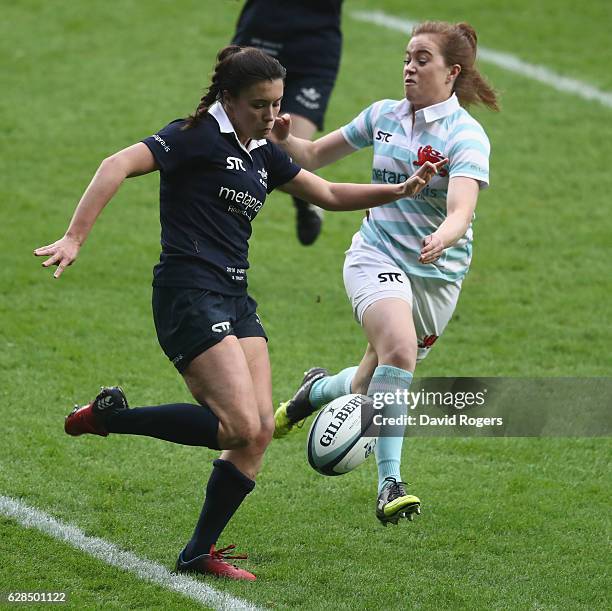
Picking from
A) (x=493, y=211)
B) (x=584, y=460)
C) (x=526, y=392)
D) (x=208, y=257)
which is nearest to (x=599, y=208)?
(x=493, y=211)

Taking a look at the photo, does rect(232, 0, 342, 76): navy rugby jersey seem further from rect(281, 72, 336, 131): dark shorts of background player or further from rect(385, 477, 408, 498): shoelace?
rect(385, 477, 408, 498): shoelace

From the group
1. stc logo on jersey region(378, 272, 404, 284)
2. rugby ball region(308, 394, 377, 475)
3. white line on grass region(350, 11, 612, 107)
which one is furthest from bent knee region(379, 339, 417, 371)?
white line on grass region(350, 11, 612, 107)

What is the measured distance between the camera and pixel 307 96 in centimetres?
990

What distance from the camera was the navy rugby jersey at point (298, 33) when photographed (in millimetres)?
10039

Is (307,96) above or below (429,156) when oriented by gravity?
below

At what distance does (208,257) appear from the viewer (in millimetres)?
5598

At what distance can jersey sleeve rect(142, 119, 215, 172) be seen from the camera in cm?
543

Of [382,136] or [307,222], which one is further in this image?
[307,222]

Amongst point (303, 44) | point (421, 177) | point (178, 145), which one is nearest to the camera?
point (178, 145)

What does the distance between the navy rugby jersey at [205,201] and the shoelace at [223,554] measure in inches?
44.5

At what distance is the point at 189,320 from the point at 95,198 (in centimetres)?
66

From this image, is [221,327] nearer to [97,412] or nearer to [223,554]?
[97,412]

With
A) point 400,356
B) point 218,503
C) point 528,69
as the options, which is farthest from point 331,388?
point 528,69

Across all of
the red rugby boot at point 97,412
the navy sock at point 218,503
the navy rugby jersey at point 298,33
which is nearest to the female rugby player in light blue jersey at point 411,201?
the navy sock at point 218,503
